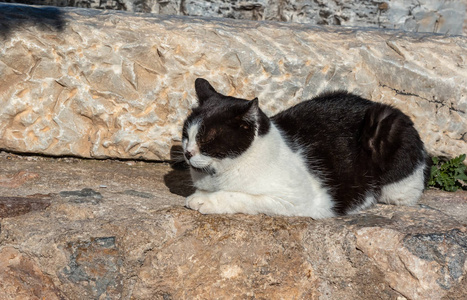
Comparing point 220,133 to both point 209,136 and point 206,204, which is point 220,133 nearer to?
point 209,136

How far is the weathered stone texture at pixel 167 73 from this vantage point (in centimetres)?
445

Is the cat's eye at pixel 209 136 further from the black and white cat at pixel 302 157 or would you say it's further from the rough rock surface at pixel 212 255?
the rough rock surface at pixel 212 255

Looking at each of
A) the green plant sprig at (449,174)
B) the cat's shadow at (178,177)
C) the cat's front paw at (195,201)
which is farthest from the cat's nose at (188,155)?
the green plant sprig at (449,174)

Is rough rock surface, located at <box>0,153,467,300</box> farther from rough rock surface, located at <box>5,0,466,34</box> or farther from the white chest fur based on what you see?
rough rock surface, located at <box>5,0,466,34</box>

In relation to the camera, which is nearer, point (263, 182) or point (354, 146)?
point (263, 182)

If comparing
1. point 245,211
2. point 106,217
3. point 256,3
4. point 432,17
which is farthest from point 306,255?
Answer: point 432,17

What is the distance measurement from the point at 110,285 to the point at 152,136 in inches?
68.5

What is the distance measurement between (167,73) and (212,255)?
178 centimetres

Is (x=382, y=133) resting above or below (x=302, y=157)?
above

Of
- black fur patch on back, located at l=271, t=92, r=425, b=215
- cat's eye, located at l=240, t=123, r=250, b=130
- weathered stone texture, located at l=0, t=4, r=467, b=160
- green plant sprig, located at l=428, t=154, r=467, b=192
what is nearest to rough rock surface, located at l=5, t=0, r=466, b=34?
weathered stone texture, located at l=0, t=4, r=467, b=160

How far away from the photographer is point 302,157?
12.9ft

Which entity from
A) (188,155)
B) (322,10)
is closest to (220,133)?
(188,155)

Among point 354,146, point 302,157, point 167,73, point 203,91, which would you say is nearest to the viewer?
point 203,91

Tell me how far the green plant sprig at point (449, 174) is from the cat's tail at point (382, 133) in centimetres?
96
